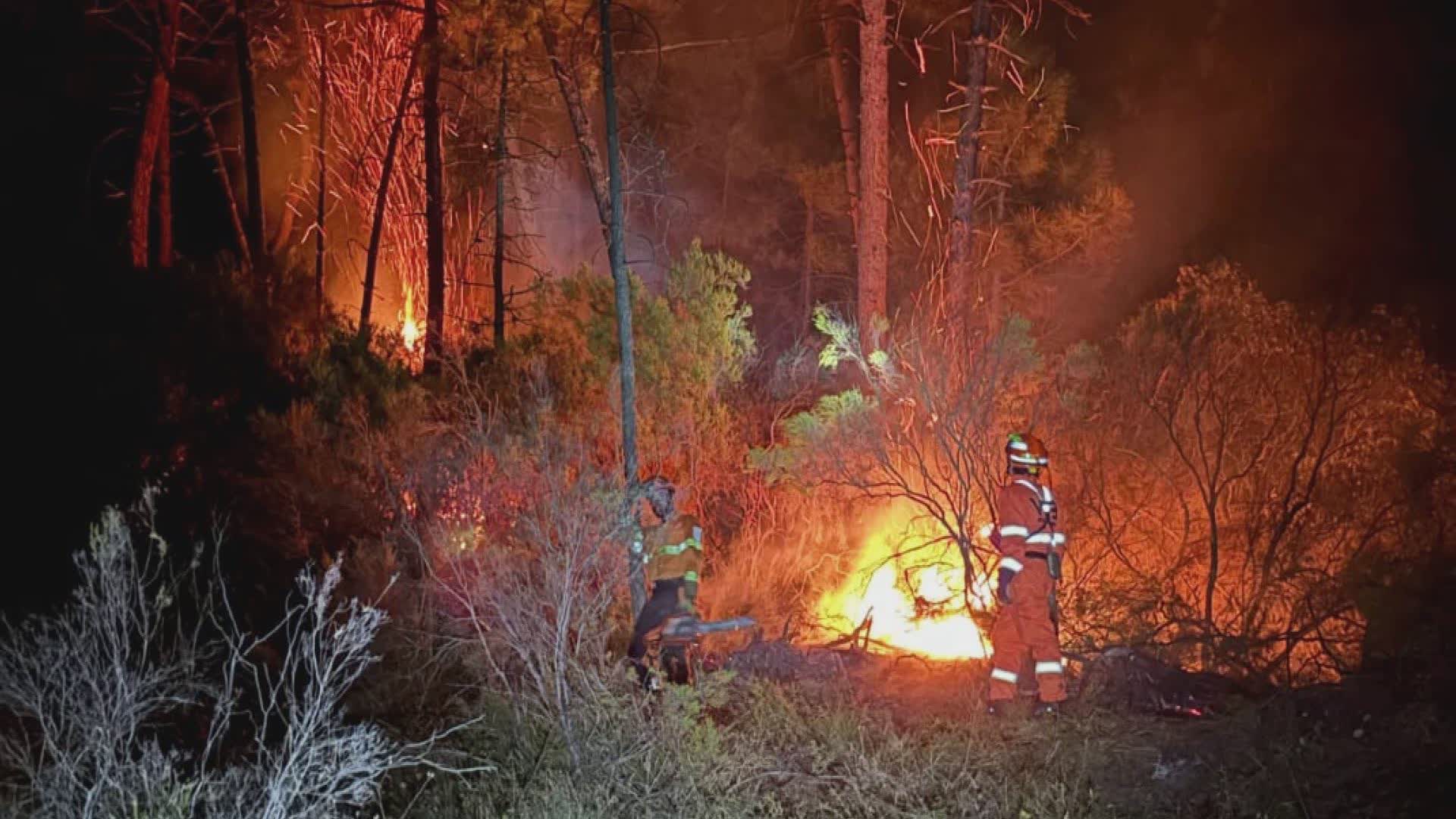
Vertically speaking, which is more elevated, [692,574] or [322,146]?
[322,146]

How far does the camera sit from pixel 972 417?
10531 mm

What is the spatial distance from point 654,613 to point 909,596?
3.04 metres

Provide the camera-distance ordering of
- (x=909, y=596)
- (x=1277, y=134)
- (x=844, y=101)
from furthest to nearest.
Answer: (x=1277, y=134) < (x=844, y=101) < (x=909, y=596)

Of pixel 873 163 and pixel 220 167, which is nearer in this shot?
pixel 873 163

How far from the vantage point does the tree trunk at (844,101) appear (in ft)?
65.1

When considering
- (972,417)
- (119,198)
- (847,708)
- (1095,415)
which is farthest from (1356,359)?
(119,198)

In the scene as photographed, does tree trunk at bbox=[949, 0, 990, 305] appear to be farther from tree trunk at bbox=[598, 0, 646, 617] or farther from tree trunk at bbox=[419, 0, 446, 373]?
tree trunk at bbox=[419, 0, 446, 373]

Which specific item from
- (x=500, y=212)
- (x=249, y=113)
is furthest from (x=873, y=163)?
(x=249, y=113)

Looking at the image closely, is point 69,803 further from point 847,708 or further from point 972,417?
point 972,417

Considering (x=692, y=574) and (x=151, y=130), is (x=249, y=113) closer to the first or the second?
(x=151, y=130)

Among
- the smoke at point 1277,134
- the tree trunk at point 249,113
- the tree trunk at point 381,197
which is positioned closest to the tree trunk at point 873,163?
the tree trunk at point 381,197

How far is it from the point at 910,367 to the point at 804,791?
178 inches

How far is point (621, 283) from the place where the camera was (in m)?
10.2

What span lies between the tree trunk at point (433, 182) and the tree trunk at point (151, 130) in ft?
12.5
